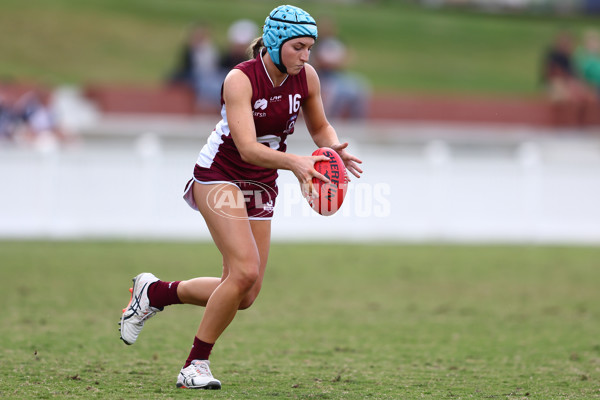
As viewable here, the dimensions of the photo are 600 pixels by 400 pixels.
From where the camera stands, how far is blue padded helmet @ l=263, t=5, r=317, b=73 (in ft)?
16.9

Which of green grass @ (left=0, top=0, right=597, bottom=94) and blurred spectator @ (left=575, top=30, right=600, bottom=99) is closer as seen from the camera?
blurred spectator @ (left=575, top=30, right=600, bottom=99)

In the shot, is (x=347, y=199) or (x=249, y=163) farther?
(x=347, y=199)

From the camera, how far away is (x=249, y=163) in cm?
527

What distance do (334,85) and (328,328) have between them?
33.0 feet

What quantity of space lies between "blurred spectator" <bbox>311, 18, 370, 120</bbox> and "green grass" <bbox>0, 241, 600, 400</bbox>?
15.9 ft

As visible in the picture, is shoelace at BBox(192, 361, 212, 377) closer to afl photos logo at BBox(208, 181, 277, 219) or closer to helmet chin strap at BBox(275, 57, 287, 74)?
afl photos logo at BBox(208, 181, 277, 219)

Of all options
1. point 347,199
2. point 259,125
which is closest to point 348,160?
point 259,125

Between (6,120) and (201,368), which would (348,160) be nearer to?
(201,368)

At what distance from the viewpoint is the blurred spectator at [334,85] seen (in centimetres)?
1686

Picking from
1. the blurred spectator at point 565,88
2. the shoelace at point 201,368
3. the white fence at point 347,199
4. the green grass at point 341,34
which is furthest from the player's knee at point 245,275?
the green grass at point 341,34

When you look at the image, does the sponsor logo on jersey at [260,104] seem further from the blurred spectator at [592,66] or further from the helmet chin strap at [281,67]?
the blurred spectator at [592,66]

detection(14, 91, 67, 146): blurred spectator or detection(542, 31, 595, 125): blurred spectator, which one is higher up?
detection(542, 31, 595, 125): blurred spectator

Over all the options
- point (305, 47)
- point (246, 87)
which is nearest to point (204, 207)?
point (246, 87)

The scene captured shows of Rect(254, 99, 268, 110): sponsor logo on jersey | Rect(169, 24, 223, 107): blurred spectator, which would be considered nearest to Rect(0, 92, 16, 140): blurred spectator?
Rect(169, 24, 223, 107): blurred spectator
